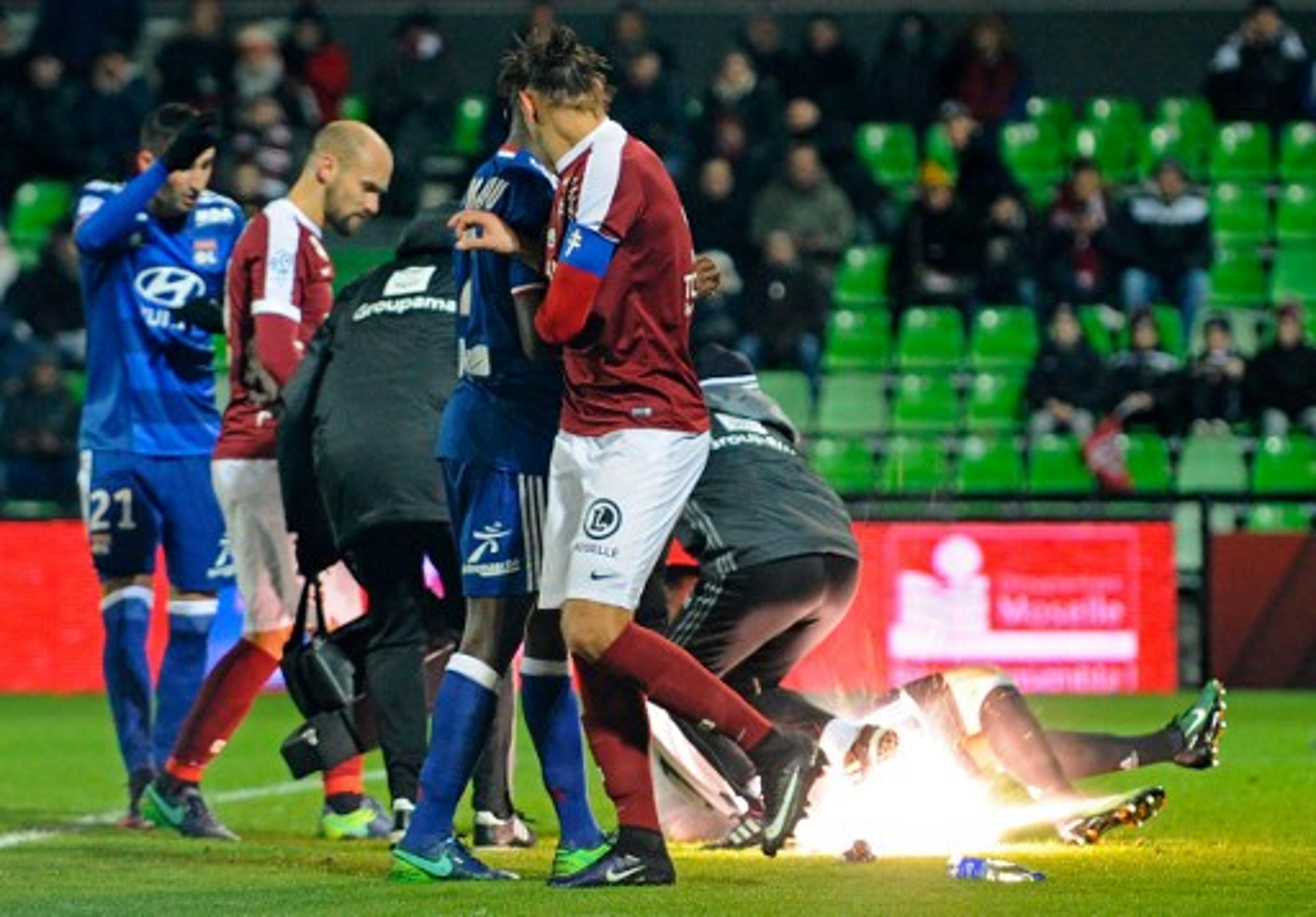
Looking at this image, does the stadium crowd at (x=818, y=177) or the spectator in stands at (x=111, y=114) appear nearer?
the stadium crowd at (x=818, y=177)

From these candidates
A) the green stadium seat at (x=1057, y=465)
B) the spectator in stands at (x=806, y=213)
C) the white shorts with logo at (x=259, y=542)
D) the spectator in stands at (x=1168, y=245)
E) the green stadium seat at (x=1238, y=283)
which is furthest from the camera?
the spectator in stands at (x=806, y=213)

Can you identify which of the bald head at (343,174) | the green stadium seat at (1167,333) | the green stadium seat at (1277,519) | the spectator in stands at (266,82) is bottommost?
the green stadium seat at (1277,519)

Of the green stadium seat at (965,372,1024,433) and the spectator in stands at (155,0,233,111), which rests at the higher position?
the spectator in stands at (155,0,233,111)

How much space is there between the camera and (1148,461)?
18344 millimetres

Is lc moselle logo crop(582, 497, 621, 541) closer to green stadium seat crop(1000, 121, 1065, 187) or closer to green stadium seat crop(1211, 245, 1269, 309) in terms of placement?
green stadium seat crop(1211, 245, 1269, 309)

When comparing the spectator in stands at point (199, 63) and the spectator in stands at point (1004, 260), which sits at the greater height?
the spectator in stands at point (199, 63)

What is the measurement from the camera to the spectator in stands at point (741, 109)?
21.2m

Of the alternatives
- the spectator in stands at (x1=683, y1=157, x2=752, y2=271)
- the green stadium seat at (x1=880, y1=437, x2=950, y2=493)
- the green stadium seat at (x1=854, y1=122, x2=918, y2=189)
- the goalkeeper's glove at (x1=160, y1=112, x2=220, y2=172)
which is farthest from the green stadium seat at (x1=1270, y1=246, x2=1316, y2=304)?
the goalkeeper's glove at (x1=160, y1=112, x2=220, y2=172)

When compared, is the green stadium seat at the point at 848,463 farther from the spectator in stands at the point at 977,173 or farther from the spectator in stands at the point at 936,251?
the spectator in stands at the point at 977,173

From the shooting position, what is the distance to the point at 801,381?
19.3m

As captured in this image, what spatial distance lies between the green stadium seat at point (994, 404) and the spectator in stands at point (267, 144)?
5076 millimetres

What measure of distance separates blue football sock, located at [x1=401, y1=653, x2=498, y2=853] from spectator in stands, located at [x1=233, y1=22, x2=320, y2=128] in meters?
14.8

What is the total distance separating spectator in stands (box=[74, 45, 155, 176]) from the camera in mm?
21469

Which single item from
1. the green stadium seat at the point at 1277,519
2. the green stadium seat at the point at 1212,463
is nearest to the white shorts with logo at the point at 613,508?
the green stadium seat at the point at 1277,519
